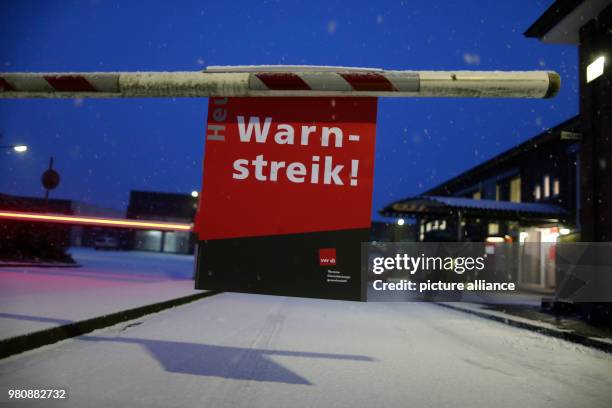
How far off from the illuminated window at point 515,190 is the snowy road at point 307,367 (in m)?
20.8

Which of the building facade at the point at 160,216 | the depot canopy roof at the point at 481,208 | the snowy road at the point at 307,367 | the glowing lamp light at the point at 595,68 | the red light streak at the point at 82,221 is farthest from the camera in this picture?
the building facade at the point at 160,216

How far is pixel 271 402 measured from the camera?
148 inches

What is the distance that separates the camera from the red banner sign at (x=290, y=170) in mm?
2406

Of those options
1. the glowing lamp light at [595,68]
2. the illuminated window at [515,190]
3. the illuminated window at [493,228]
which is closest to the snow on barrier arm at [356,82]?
the glowing lamp light at [595,68]

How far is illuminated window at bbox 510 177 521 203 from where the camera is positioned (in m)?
27.7

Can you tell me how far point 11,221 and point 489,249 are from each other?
796 inches

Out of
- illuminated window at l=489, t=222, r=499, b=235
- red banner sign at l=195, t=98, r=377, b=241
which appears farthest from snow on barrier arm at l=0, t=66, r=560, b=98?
illuminated window at l=489, t=222, r=499, b=235

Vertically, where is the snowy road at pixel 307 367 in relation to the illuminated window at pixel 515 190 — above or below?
below

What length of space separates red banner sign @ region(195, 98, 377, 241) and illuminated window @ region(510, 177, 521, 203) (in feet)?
90.2

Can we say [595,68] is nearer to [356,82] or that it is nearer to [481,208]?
[356,82]

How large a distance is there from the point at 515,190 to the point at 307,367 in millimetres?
26184

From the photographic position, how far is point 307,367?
5.11 meters

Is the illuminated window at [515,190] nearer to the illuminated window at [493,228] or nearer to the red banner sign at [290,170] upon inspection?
the illuminated window at [493,228]

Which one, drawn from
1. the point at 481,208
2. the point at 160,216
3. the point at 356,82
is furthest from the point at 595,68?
the point at 160,216
